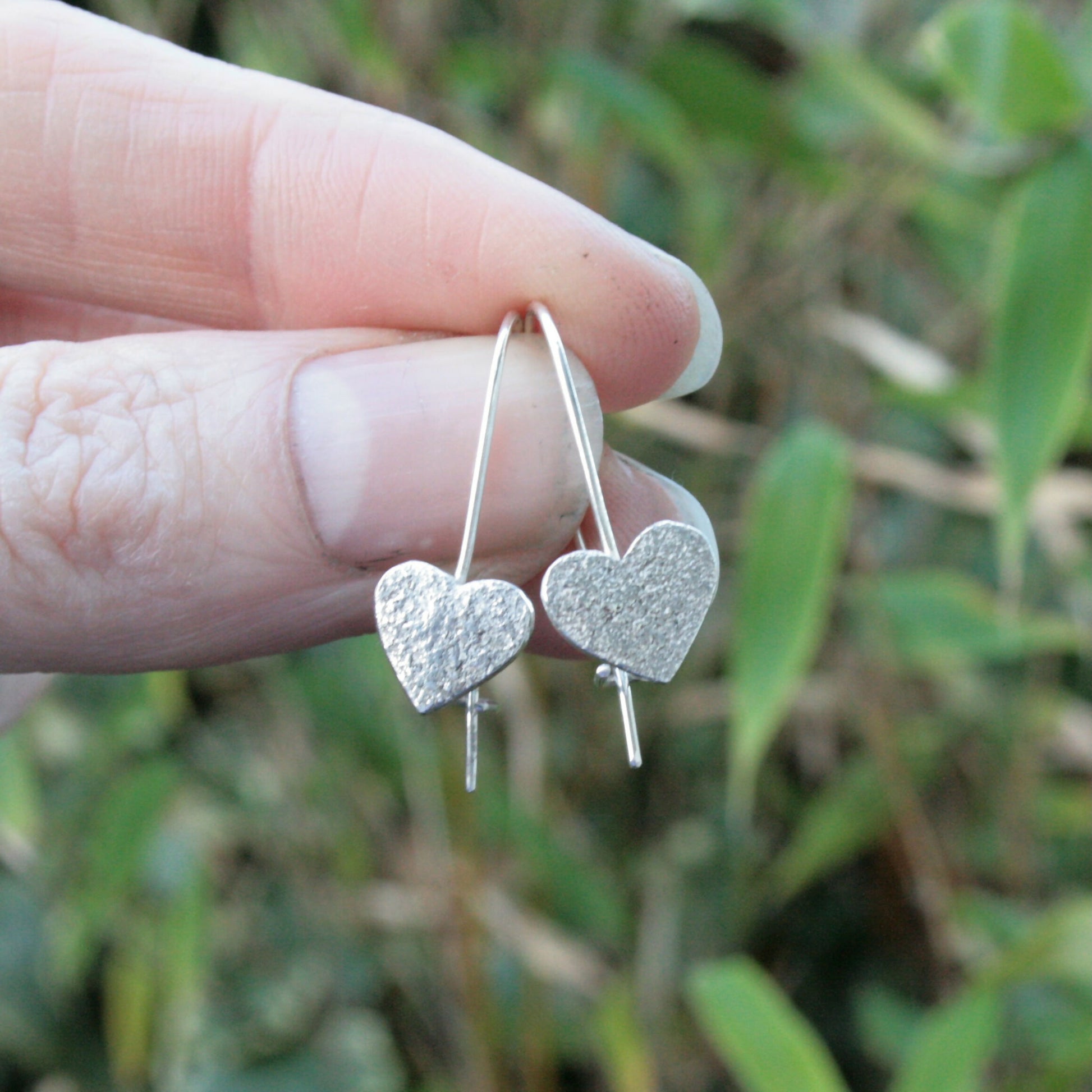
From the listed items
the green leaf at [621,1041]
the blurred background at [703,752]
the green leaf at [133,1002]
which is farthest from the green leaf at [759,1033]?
the green leaf at [133,1002]

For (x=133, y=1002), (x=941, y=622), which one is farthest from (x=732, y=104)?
(x=133, y=1002)

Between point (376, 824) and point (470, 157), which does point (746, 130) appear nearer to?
point (470, 157)

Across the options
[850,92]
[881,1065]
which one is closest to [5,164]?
[850,92]

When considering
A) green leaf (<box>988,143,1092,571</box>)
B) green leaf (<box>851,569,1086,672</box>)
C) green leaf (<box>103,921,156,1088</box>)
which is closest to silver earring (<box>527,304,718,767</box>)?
green leaf (<box>988,143,1092,571</box>)

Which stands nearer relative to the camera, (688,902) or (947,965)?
(947,965)

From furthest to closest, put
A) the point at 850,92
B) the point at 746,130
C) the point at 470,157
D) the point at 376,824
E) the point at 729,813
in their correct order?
the point at 729,813 < the point at 376,824 < the point at 746,130 < the point at 850,92 < the point at 470,157

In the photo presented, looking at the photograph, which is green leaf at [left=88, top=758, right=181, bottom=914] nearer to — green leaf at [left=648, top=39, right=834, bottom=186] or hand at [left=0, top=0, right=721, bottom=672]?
hand at [left=0, top=0, right=721, bottom=672]

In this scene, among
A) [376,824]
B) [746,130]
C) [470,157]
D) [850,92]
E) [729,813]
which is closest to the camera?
[470,157]

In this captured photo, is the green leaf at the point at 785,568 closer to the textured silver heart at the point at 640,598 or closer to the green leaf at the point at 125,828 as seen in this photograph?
the textured silver heart at the point at 640,598
